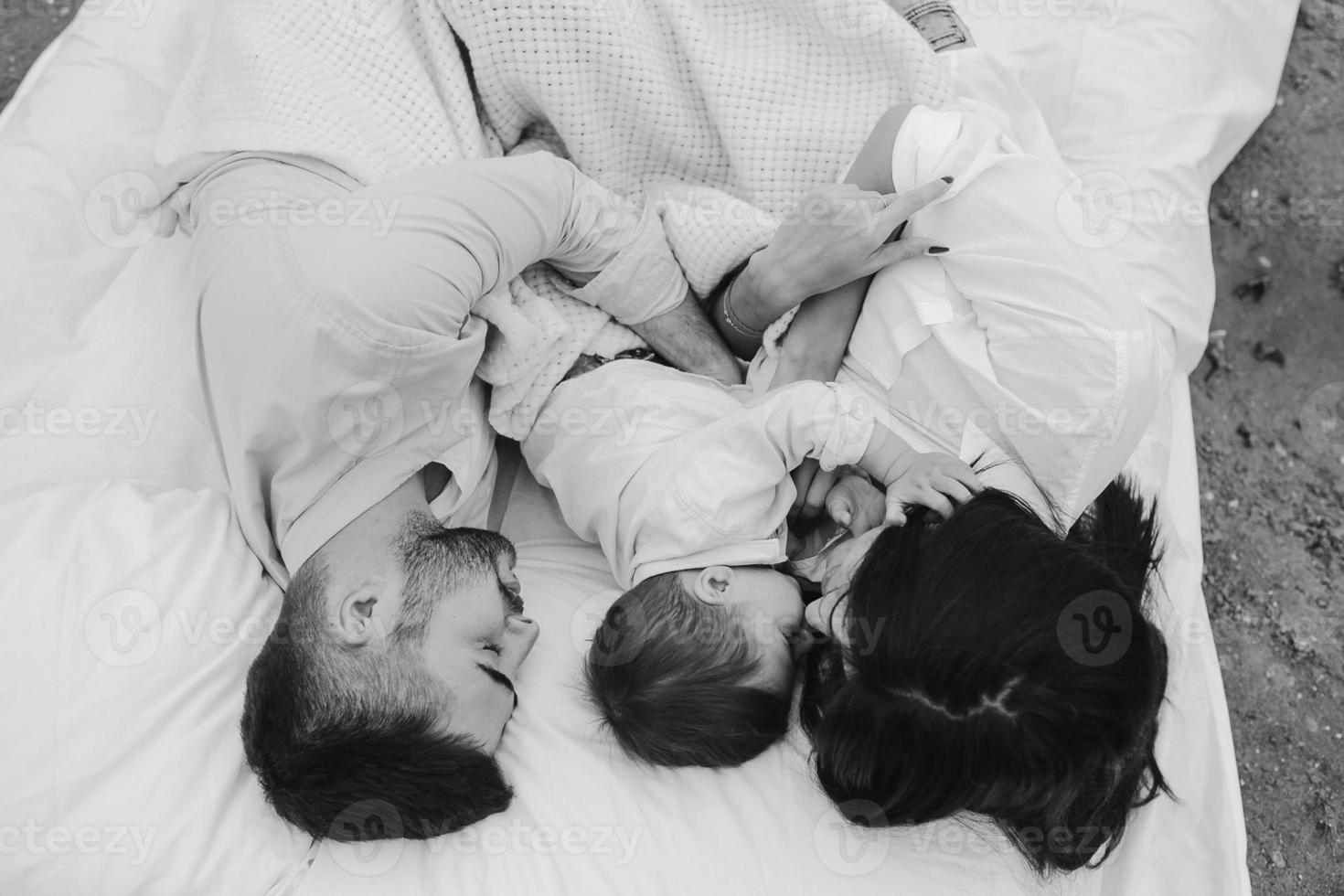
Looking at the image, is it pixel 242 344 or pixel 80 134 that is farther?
pixel 80 134

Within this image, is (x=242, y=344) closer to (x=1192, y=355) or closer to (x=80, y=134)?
(x=80, y=134)

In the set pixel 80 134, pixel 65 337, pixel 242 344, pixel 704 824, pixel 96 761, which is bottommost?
pixel 704 824

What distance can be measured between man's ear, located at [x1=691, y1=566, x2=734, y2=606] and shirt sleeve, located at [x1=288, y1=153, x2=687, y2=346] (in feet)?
1.58

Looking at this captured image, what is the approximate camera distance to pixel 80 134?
1.63 m

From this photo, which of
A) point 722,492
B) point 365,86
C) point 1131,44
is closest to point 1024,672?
point 722,492

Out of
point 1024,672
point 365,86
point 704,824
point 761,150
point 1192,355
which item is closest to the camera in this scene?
point 1024,672

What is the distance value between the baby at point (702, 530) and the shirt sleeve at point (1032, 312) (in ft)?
0.47

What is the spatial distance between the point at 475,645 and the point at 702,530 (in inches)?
13.7

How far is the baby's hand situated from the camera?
4.13 feet

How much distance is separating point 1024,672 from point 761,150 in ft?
3.17
